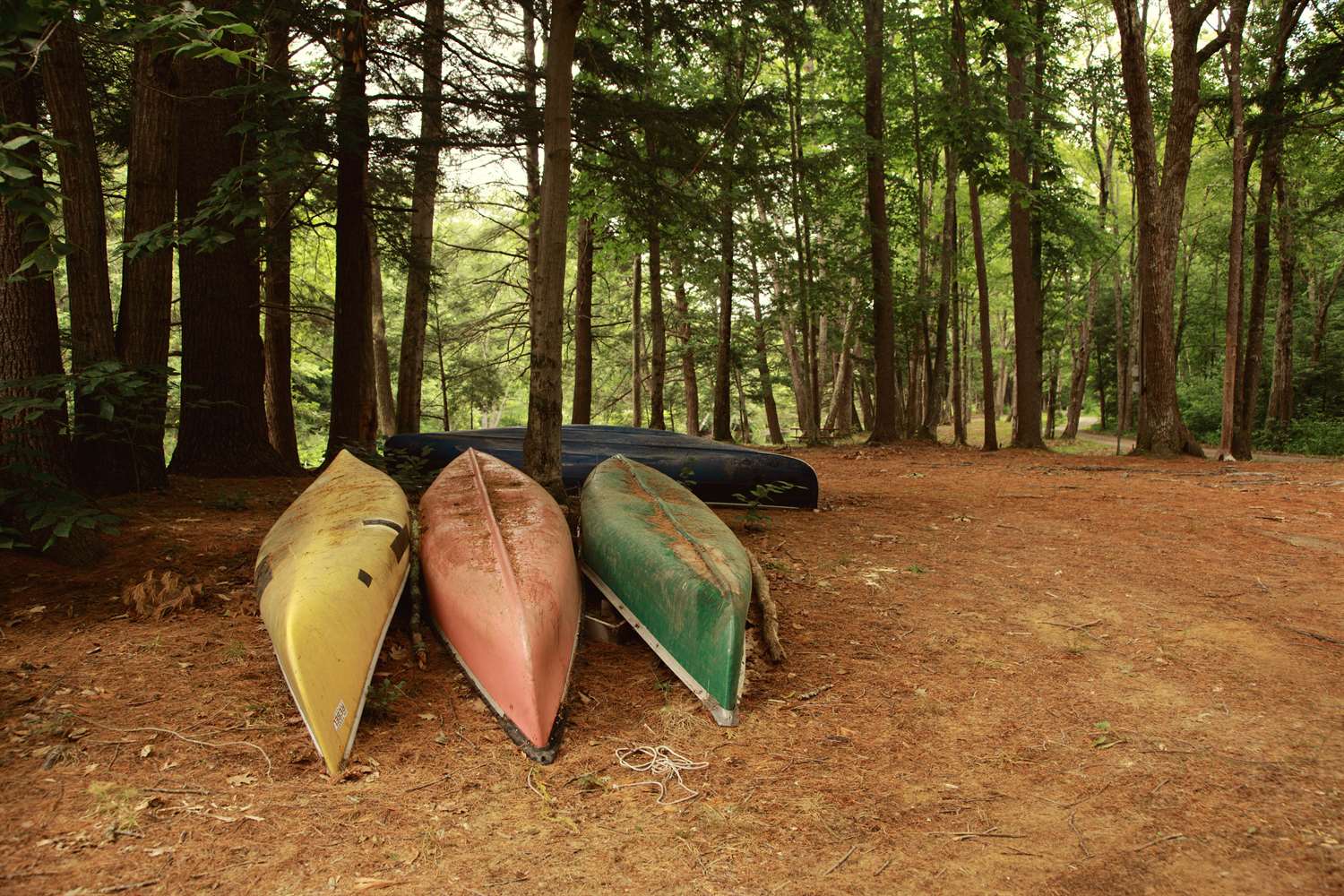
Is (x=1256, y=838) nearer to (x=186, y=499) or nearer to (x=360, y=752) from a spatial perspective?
(x=360, y=752)

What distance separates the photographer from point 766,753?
115 inches

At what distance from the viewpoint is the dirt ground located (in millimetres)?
2182

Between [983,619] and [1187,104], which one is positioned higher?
[1187,104]

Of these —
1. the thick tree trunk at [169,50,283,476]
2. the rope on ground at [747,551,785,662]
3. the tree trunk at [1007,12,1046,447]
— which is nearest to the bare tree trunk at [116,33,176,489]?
the thick tree trunk at [169,50,283,476]

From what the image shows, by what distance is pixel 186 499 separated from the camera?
17.6 feet

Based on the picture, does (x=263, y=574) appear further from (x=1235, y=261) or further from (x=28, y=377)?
(x=1235, y=261)

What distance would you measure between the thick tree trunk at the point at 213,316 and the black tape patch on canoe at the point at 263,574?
3271mm

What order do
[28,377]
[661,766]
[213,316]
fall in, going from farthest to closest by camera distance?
[213,316], [28,377], [661,766]

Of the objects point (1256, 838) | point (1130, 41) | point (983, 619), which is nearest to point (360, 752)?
point (1256, 838)

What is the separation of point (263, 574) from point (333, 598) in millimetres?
747

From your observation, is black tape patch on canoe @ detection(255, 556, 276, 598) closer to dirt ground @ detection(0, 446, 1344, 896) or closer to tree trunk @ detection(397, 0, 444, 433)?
dirt ground @ detection(0, 446, 1344, 896)


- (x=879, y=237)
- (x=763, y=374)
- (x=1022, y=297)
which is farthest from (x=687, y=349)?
(x=1022, y=297)

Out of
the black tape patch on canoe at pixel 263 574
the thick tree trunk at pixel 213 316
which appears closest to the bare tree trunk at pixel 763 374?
the thick tree trunk at pixel 213 316

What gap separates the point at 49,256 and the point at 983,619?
4490 millimetres
